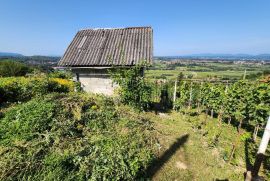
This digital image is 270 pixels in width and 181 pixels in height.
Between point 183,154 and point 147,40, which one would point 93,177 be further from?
point 147,40

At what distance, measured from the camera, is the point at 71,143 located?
13.9ft

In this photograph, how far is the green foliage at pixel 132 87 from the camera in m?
8.18

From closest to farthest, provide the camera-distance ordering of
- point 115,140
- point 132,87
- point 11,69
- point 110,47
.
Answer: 1. point 115,140
2. point 132,87
3. point 110,47
4. point 11,69

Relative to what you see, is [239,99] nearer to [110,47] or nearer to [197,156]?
[197,156]

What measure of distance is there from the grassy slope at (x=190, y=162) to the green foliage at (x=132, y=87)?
1.97 metres

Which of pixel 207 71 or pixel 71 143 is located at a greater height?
pixel 71 143

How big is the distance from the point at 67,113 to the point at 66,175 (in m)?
2.55

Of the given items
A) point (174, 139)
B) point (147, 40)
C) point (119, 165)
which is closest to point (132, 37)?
point (147, 40)

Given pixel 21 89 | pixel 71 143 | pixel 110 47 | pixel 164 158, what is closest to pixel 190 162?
pixel 164 158

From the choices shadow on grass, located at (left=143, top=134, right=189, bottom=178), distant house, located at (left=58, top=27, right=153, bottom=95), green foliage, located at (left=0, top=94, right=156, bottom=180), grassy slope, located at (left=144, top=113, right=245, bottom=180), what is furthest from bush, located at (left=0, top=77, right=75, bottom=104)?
shadow on grass, located at (left=143, top=134, right=189, bottom=178)

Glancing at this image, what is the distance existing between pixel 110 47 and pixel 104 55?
31.6 inches

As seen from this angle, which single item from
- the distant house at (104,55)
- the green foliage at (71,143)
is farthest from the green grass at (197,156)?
the distant house at (104,55)

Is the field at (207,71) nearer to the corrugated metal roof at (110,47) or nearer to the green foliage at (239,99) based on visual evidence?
the green foliage at (239,99)

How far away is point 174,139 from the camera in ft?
21.2
